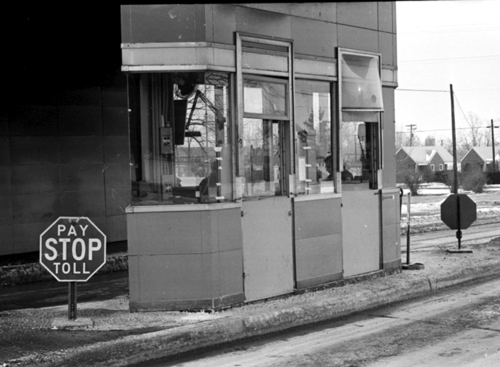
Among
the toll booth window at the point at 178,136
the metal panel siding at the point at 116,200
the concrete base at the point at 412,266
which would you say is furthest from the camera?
the metal panel siding at the point at 116,200

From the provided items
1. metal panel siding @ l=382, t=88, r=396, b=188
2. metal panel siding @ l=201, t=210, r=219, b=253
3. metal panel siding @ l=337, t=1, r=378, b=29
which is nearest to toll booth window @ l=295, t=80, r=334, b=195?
metal panel siding @ l=337, t=1, r=378, b=29

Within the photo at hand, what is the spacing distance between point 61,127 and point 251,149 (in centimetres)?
606

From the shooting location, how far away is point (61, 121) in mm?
14484

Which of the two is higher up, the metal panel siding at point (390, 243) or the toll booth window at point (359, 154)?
the toll booth window at point (359, 154)

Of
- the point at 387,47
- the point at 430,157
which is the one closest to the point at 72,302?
the point at 387,47

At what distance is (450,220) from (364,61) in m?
4.93

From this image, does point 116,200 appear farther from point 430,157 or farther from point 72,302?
point 430,157

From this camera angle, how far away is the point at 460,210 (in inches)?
581

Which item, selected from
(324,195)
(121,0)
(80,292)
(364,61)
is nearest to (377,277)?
(324,195)

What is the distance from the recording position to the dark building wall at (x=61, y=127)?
1373cm

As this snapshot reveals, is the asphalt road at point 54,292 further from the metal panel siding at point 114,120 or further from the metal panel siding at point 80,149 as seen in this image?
the metal panel siding at point 114,120

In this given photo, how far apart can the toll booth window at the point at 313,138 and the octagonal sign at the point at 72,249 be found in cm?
309

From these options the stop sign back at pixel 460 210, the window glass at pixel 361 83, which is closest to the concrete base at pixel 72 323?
the window glass at pixel 361 83

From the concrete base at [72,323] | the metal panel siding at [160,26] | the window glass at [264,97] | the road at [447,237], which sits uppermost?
the metal panel siding at [160,26]
